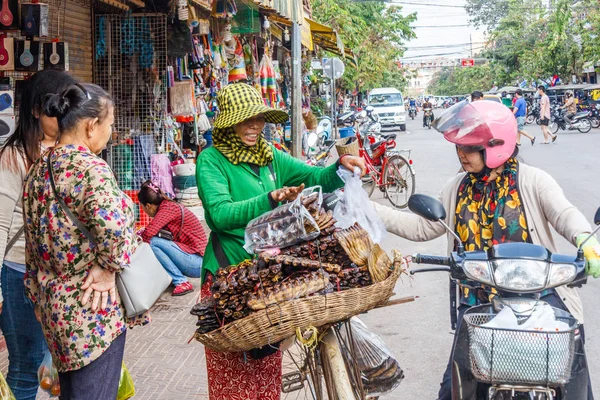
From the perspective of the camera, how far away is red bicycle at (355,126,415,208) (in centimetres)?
1274

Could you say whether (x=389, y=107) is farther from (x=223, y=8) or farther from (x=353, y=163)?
(x=353, y=163)

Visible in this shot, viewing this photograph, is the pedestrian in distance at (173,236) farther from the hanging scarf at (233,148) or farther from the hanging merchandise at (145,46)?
the hanging scarf at (233,148)

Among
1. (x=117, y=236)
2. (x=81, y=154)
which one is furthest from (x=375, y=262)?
(x=81, y=154)

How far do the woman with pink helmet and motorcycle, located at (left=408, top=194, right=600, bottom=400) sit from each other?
30 centimetres

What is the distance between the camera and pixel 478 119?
3275mm

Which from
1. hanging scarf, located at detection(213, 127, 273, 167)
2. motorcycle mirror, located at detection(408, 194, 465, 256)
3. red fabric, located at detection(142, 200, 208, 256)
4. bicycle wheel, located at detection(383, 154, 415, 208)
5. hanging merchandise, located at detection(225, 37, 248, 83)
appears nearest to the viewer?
motorcycle mirror, located at detection(408, 194, 465, 256)

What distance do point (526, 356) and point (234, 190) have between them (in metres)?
1.52

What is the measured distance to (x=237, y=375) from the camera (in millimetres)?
3514

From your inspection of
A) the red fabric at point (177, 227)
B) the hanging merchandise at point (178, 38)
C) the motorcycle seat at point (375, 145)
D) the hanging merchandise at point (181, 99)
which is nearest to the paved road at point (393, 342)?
the red fabric at point (177, 227)

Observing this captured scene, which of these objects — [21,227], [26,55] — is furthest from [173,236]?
[21,227]

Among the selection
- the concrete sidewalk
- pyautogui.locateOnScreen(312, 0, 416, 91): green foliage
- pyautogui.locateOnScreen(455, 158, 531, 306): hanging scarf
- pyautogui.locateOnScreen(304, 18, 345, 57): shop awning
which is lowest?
the concrete sidewalk

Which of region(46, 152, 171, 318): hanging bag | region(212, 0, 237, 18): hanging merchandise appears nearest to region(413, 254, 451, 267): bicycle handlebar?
region(46, 152, 171, 318): hanging bag

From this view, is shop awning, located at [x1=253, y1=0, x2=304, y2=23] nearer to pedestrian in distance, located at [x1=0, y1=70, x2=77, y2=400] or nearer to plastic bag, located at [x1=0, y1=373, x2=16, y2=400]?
pedestrian in distance, located at [x1=0, y1=70, x2=77, y2=400]

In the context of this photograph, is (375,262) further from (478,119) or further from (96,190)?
(96,190)
